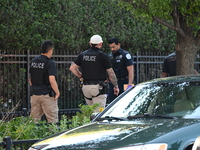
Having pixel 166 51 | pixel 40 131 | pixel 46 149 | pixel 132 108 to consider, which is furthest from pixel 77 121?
pixel 166 51

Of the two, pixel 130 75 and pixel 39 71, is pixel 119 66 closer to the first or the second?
pixel 130 75

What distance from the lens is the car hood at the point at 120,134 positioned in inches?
170

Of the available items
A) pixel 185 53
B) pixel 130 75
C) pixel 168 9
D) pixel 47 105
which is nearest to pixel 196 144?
pixel 47 105

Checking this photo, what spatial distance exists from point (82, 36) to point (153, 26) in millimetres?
3149

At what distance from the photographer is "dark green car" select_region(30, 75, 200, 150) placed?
14.1 ft

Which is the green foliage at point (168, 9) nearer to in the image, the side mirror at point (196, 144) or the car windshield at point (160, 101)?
the car windshield at point (160, 101)

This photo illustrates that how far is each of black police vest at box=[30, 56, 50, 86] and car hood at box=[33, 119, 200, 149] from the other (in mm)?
4013

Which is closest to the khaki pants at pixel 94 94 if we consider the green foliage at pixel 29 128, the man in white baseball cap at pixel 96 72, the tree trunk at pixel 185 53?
the man in white baseball cap at pixel 96 72

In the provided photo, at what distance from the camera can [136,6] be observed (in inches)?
476

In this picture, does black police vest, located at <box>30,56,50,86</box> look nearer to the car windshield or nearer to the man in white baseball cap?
the man in white baseball cap

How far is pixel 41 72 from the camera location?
9125 millimetres

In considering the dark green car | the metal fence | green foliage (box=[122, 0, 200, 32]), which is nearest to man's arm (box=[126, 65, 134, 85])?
green foliage (box=[122, 0, 200, 32])

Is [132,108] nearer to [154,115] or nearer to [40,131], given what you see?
[154,115]

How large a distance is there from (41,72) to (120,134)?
4.77 meters
